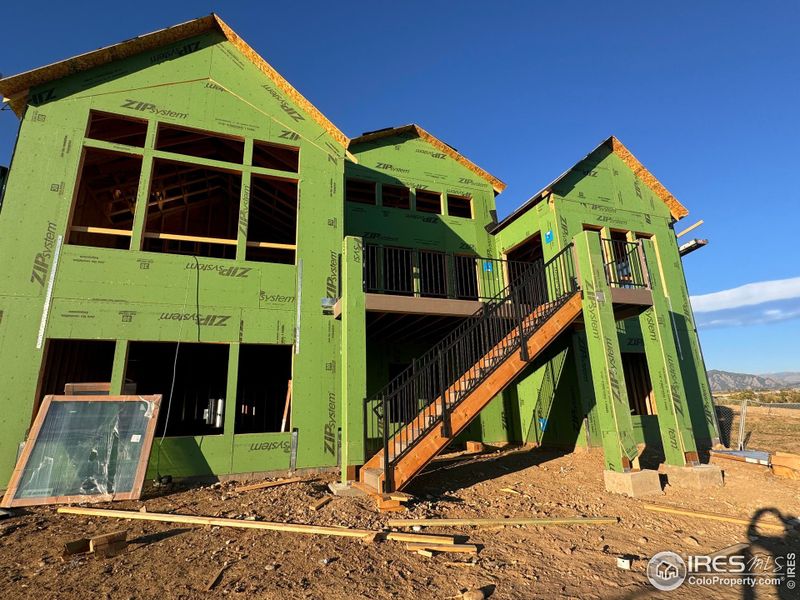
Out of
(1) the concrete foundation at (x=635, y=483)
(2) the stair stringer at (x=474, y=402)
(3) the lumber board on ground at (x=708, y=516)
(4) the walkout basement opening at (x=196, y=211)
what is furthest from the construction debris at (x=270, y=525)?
(4) the walkout basement opening at (x=196, y=211)

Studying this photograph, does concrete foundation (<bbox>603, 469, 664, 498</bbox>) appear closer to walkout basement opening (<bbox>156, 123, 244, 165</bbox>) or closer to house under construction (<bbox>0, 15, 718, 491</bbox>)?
house under construction (<bbox>0, 15, 718, 491</bbox>)

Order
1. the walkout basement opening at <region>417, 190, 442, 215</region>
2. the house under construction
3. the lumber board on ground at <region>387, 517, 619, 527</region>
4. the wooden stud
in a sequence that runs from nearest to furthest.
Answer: the lumber board on ground at <region>387, 517, 619, 527</region> < the wooden stud < the house under construction < the walkout basement opening at <region>417, 190, 442, 215</region>

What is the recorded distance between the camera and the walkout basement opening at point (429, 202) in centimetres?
1414

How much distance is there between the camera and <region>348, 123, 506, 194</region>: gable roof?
538 inches

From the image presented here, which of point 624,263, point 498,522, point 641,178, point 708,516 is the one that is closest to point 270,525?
point 498,522

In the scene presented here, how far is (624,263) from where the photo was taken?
1323 centimetres

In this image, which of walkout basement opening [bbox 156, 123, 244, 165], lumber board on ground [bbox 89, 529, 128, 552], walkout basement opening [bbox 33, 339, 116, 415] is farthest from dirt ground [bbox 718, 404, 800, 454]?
walkout basement opening [bbox 33, 339, 116, 415]

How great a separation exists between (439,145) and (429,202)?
215 centimetres

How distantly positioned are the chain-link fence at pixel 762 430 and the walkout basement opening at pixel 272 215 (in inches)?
541

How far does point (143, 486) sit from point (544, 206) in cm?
1218

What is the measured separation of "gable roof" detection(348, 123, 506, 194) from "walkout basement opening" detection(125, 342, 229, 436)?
8.93 m

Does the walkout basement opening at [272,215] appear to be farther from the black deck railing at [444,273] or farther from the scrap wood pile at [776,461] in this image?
the scrap wood pile at [776,461]

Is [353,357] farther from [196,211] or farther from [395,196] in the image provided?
[196,211]

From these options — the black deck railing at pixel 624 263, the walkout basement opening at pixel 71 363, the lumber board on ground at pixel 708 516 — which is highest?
the black deck railing at pixel 624 263
